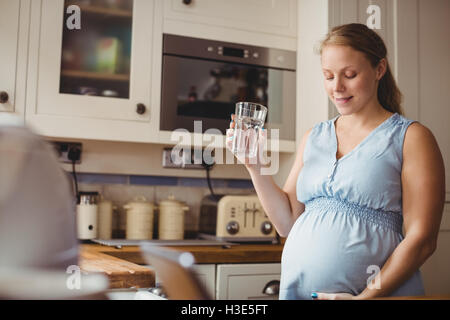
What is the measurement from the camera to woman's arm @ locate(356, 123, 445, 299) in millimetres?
926

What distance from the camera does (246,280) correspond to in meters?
1.63

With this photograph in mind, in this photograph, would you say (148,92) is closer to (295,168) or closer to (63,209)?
(295,168)

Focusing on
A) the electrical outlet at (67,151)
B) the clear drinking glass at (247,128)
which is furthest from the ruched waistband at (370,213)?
the electrical outlet at (67,151)

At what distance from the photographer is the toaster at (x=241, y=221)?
6.04 feet

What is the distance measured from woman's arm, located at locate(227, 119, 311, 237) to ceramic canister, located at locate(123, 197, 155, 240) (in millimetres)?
872

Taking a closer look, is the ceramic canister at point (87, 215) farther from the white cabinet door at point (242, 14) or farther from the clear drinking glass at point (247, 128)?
the clear drinking glass at point (247, 128)

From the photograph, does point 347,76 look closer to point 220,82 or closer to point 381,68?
point 381,68

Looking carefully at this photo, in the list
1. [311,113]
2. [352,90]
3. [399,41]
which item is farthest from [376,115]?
[399,41]

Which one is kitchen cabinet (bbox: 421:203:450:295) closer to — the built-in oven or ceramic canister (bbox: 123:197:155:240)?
the built-in oven

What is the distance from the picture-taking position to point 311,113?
198 cm

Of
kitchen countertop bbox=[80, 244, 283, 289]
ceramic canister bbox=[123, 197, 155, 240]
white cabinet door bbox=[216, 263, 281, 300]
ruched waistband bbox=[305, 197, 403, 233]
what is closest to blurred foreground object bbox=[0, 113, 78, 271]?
kitchen countertop bbox=[80, 244, 283, 289]

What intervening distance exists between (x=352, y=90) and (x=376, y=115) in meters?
0.11

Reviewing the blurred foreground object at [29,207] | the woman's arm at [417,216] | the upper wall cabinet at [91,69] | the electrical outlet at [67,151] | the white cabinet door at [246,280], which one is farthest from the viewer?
the electrical outlet at [67,151]

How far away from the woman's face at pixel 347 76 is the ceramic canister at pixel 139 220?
108 cm
